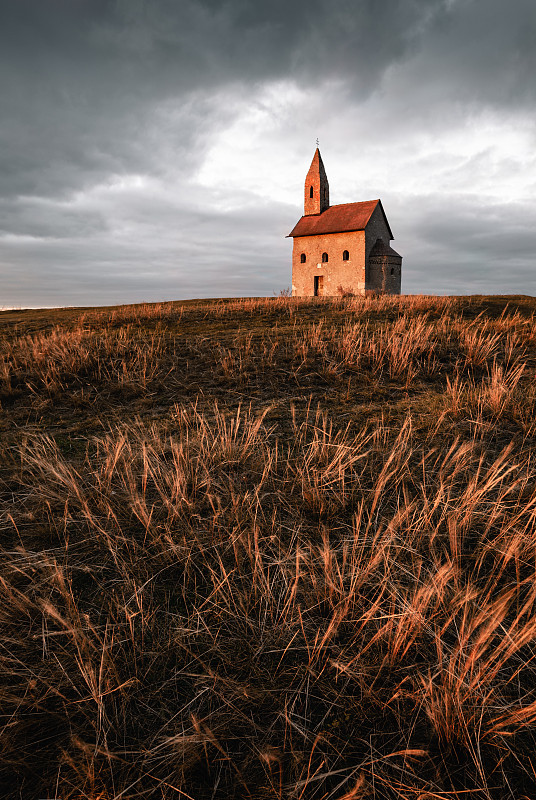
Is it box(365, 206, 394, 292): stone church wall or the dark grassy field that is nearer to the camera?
the dark grassy field

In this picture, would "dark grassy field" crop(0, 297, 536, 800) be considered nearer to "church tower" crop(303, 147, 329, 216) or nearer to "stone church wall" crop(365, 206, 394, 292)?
"stone church wall" crop(365, 206, 394, 292)

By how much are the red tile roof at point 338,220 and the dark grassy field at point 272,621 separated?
33408 millimetres

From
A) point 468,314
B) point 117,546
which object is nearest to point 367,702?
point 117,546

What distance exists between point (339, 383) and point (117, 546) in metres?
3.77

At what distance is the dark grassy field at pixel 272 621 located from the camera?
3.62 ft

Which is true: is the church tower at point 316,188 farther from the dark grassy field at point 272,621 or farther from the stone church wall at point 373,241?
the dark grassy field at point 272,621

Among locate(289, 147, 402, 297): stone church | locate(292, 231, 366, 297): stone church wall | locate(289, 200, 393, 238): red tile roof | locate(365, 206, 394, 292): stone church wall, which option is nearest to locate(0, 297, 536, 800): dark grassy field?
locate(289, 147, 402, 297): stone church

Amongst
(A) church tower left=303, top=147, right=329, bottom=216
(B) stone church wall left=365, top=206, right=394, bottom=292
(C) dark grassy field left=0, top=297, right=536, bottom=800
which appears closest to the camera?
(C) dark grassy field left=0, top=297, right=536, bottom=800

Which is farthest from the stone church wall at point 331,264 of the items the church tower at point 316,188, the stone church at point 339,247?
the church tower at point 316,188

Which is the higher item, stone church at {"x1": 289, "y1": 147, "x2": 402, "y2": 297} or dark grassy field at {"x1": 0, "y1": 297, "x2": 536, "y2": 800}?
stone church at {"x1": 289, "y1": 147, "x2": 402, "y2": 297}

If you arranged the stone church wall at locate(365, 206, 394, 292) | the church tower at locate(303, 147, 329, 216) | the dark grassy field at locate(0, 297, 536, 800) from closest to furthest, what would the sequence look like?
1. the dark grassy field at locate(0, 297, 536, 800)
2. the stone church wall at locate(365, 206, 394, 292)
3. the church tower at locate(303, 147, 329, 216)

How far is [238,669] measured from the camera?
54.1 inches

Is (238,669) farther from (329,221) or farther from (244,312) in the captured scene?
(329,221)

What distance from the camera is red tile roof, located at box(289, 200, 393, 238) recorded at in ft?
108
